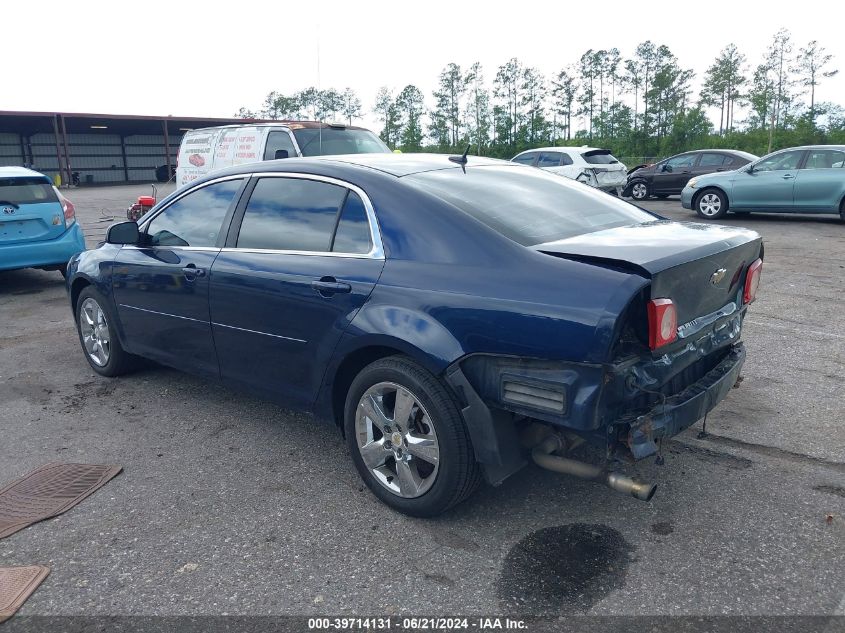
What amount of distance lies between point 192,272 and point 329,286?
120 centimetres

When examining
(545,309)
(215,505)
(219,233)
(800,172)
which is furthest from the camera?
(800,172)

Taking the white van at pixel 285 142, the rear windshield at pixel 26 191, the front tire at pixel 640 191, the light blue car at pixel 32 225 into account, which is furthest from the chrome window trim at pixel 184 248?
the front tire at pixel 640 191

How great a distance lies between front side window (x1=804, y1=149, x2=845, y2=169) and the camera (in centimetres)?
1347

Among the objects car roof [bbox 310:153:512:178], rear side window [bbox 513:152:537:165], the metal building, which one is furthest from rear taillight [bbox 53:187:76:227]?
the metal building

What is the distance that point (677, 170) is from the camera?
1927cm

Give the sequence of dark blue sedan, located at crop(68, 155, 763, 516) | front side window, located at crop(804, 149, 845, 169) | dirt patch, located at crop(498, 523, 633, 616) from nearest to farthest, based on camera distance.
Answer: dirt patch, located at crop(498, 523, 633, 616)
dark blue sedan, located at crop(68, 155, 763, 516)
front side window, located at crop(804, 149, 845, 169)

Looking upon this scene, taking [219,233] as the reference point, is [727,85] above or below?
above

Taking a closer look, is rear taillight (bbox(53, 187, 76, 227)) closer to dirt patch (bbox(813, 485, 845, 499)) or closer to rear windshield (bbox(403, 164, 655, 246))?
rear windshield (bbox(403, 164, 655, 246))

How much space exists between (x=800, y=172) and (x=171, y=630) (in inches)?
570

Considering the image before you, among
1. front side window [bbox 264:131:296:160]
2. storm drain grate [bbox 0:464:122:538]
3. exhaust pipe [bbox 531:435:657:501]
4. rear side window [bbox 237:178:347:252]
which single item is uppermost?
front side window [bbox 264:131:296:160]

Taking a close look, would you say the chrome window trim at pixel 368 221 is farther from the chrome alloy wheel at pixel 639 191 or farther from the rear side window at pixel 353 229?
the chrome alloy wheel at pixel 639 191

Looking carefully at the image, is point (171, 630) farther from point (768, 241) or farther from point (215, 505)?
point (768, 241)

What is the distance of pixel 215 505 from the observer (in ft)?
11.2

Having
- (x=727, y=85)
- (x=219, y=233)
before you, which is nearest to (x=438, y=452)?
(x=219, y=233)
